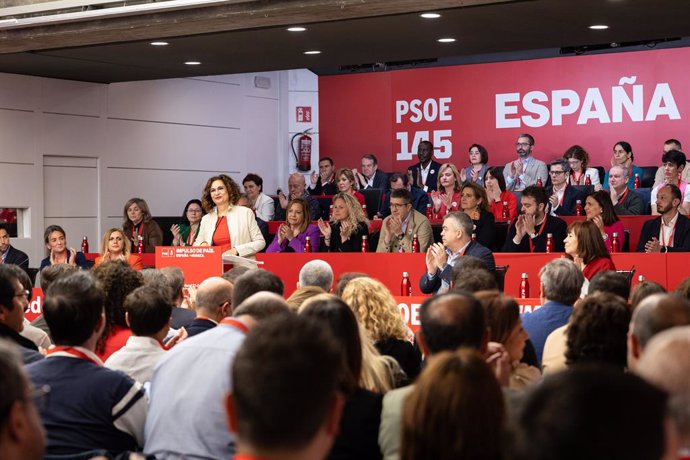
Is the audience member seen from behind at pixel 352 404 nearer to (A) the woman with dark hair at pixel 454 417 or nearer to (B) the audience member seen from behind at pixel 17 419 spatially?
(A) the woman with dark hair at pixel 454 417

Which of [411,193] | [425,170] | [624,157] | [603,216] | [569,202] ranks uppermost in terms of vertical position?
[624,157]

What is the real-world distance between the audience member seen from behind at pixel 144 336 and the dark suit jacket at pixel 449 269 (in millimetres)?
3552

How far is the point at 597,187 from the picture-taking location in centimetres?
1268

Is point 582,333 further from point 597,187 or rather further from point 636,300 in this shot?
point 597,187

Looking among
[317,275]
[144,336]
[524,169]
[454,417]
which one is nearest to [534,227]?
[317,275]

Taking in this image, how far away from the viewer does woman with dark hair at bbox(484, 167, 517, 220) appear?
11.7 meters

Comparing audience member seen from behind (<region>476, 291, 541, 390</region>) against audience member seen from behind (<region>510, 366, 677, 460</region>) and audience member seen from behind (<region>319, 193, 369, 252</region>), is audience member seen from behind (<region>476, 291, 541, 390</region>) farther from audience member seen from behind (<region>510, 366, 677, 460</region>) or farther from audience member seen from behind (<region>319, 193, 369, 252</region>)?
audience member seen from behind (<region>319, 193, 369, 252</region>)

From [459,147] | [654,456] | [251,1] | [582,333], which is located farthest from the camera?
[459,147]

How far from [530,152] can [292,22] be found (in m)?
6.14

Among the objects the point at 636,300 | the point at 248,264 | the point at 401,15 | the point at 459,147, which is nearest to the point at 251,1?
the point at 401,15

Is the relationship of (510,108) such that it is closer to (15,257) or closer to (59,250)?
(59,250)

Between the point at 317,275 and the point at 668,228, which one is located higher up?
the point at 668,228

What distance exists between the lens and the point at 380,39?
9.66 metres

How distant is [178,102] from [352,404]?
12.3 metres
